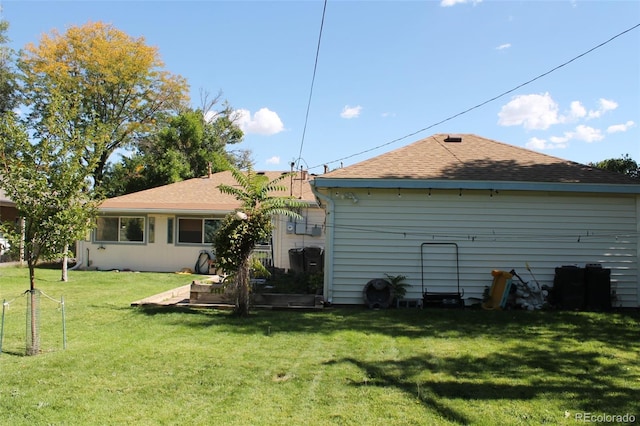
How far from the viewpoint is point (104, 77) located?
26.2 m

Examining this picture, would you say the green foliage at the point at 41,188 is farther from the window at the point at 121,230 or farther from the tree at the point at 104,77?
the tree at the point at 104,77

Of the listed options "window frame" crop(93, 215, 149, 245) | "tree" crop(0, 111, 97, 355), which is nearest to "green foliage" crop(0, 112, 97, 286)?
"tree" crop(0, 111, 97, 355)

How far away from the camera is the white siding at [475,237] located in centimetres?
980

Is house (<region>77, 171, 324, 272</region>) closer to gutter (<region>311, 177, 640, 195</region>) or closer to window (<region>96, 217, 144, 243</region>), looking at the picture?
window (<region>96, 217, 144, 243</region>)

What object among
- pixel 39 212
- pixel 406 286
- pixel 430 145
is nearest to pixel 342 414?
pixel 39 212

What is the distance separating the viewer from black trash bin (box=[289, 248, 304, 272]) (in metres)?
14.4

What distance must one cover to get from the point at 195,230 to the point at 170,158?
359 inches

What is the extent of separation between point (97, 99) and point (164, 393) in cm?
2683

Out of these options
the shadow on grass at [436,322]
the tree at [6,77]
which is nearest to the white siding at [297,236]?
the shadow on grass at [436,322]

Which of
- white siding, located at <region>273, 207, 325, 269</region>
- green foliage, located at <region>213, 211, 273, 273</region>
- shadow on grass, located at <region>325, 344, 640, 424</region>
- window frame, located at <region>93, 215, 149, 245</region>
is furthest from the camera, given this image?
window frame, located at <region>93, 215, 149, 245</region>

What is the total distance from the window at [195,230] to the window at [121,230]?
1.57m

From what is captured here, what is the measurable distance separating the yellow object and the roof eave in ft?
5.80

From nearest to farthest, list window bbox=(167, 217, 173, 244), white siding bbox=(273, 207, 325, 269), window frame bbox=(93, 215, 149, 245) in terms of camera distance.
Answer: white siding bbox=(273, 207, 325, 269) < window bbox=(167, 217, 173, 244) < window frame bbox=(93, 215, 149, 245)

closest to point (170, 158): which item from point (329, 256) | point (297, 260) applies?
point (297, 260)
